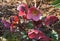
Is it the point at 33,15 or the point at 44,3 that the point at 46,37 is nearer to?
the point at 33,15

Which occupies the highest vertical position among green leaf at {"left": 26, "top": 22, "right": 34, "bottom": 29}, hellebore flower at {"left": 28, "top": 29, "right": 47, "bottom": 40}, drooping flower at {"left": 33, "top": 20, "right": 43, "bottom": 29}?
drooping flower at {"left": 33, "top": 20, "right": 43, "bottom": 29}

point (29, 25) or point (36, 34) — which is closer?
point (36, 34)

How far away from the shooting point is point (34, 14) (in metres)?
1.83

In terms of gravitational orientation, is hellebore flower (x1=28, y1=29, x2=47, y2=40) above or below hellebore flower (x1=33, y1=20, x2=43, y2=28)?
below

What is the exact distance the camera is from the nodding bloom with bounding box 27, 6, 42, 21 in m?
1.79

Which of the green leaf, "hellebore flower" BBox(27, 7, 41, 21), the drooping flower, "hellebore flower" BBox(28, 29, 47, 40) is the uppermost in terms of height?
"hellebore flower" BBox(27, 7, 41, 21)

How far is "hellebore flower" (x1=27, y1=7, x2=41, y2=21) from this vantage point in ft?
5.89

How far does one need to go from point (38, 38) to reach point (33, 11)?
198 mm

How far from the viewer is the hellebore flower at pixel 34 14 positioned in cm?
179

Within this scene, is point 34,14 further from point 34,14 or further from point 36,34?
point 36,34

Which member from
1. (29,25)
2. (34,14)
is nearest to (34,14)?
(34,14)

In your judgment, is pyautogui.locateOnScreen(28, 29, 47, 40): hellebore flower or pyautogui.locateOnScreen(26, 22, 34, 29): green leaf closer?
pyautogui.locateOnScreen(28, 29, 47, 40): hellebore flower

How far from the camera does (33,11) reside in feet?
5.93

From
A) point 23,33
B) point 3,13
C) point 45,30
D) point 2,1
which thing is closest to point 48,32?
point 45,30
